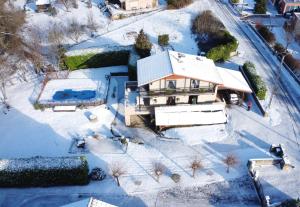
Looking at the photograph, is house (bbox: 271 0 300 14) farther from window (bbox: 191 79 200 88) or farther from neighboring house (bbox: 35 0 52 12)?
neighboring house (bbox: 35 0 52 12)

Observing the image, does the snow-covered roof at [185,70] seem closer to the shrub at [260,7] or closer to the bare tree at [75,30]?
the bare tree at [75,30]

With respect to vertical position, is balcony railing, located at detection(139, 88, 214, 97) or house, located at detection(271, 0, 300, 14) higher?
house, located at detection(271, 0, 300, 14)

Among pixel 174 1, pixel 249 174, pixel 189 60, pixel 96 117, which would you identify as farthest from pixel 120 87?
pixel 174 1

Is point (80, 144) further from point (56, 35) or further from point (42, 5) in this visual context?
point (42, 5)

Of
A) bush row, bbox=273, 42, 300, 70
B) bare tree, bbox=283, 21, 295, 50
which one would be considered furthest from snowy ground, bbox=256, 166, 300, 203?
bare tree, bbox=283, 21, 295, 50

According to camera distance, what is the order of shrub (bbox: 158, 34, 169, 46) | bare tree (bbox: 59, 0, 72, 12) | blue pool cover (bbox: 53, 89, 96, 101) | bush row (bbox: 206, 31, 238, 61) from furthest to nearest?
bare tree (bbox: 59, 0, 72, 12)
shrub (bbox: 158, 34, 169, 46)
bush row (bbox: 206, 31, 238, 61)
blue pool cover (bbox: 53, 89, 96, 101)

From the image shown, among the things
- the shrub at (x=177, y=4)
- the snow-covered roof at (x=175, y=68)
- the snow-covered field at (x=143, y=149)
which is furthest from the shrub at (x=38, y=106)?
the shrub at (x=177, y=4)
